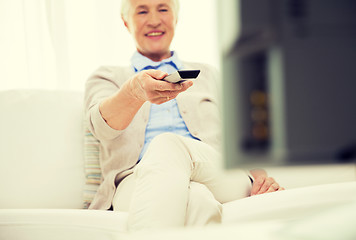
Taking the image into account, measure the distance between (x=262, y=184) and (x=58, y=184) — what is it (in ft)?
2.16

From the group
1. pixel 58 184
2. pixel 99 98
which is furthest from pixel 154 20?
pixel 58 184

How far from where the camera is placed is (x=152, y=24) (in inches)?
58.2

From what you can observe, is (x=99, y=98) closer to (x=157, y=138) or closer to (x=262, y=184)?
(x=157, y=138)

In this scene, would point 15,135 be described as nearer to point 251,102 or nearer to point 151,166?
point 151,166

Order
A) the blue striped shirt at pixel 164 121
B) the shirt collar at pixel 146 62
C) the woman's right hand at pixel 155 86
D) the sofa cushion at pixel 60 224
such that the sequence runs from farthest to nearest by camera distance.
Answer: the shirt collar at pixel 146 62, the blue striped shirt at pixel 164 121, the woman's right hand at pixel 155 86, the sofa cushion at pixel 60 224

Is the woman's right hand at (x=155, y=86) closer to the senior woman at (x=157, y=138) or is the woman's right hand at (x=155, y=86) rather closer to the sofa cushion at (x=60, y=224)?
the senior woman at (x=157, y=138)

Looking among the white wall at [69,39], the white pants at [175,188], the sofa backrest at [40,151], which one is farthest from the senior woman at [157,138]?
the white wall at [69,39]

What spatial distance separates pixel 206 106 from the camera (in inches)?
56.7

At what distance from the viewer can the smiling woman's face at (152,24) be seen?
1.48 meters

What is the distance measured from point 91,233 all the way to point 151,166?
8.5 inches

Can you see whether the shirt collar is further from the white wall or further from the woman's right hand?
the white wall

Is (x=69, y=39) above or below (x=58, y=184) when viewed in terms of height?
above

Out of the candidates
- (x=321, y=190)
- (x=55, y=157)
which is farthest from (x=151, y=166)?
(x=55, y=157)

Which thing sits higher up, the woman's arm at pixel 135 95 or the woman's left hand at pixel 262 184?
the woman's arm at pixel 135 95
